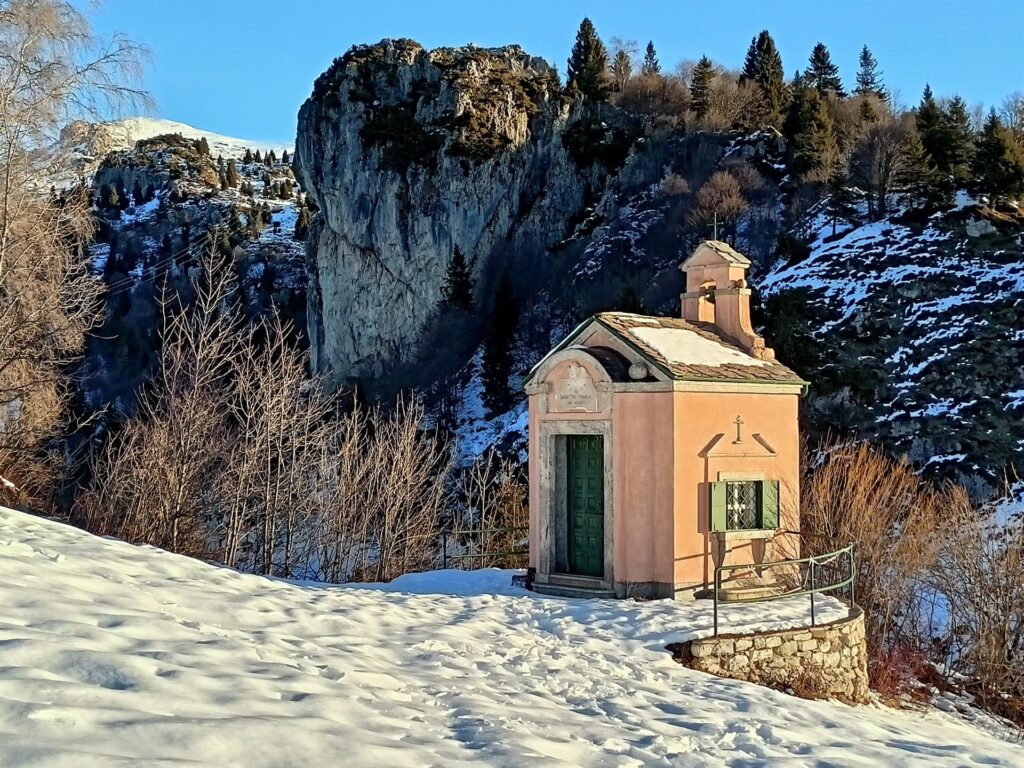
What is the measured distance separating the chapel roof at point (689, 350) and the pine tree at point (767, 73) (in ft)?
154

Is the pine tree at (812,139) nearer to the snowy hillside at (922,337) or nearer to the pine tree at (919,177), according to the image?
the pine tree at (919,177)

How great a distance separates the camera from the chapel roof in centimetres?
1353

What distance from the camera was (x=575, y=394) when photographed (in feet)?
45.6

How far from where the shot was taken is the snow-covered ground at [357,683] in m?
4.88

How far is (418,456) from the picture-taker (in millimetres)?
25719

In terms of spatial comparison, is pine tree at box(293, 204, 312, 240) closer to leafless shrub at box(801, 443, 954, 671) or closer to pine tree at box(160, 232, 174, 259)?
pine tree at box(160, 232, 174, 259)

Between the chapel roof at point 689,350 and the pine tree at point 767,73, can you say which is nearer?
the chapel roof at point 689,350

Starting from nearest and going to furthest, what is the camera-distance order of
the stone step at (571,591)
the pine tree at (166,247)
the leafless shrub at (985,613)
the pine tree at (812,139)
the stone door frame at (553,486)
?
the stone step at (571,591)
the stone door frame at (553,486)
the leafless shrub at (985,613)
the pine tree at (812,139)
the pine tree at (166,247)

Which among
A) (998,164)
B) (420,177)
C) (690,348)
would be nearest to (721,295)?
(690,348)

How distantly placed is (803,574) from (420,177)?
47751mm

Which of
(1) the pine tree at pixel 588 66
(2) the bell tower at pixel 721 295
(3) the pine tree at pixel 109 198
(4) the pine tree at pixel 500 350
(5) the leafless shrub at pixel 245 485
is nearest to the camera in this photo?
(2) the bell tower at pixel 721 295

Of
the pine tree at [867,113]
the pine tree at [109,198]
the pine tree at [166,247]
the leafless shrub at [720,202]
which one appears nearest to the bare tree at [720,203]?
the leafless shrub at [720,202]

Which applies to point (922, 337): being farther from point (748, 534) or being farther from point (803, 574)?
point (748, 534)

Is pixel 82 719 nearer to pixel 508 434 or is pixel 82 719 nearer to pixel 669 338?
→ pixel 669 338
